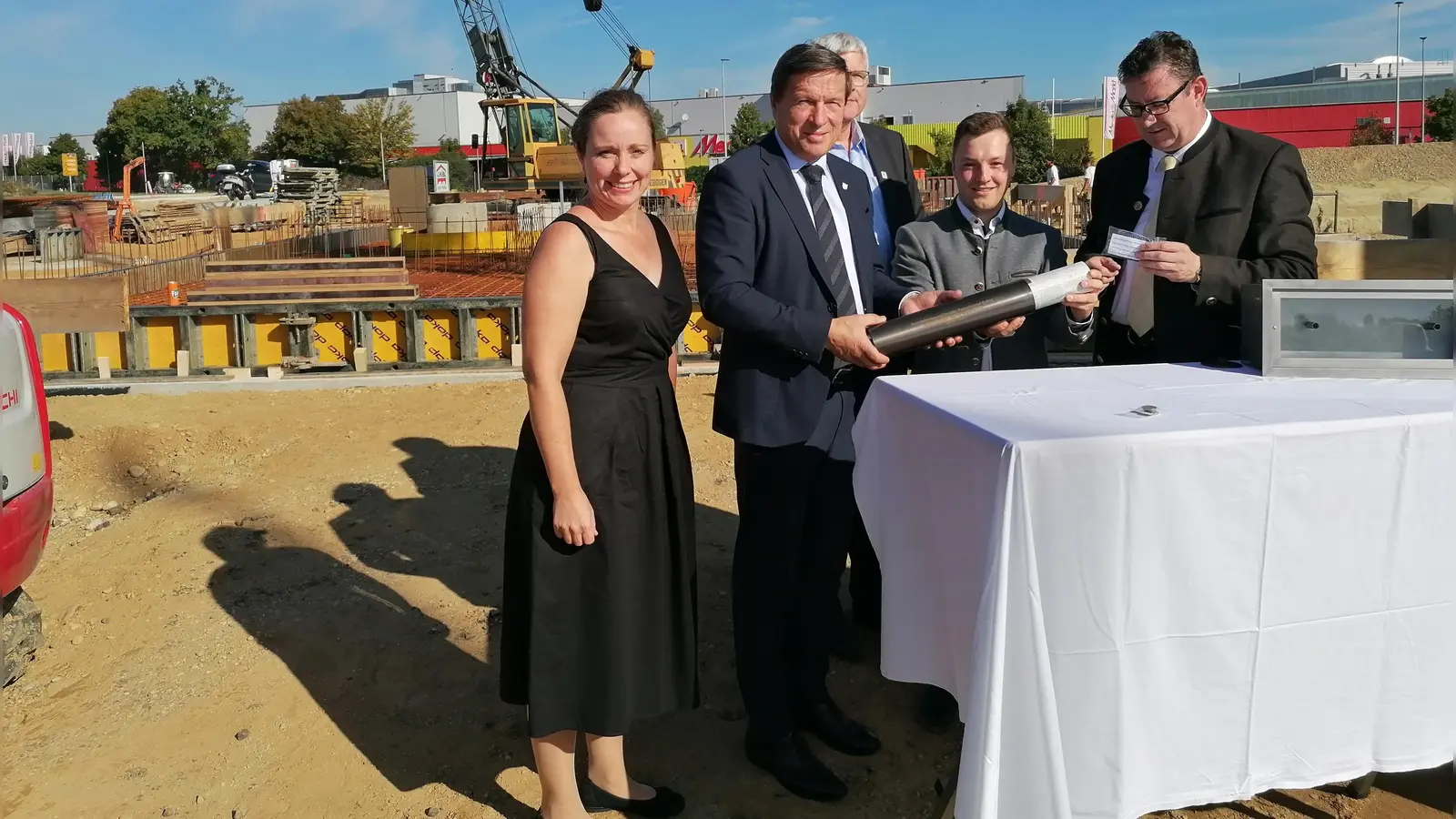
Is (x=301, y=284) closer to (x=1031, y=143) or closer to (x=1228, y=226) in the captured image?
(x=1228, y=226)

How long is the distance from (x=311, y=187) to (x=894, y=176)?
3363 cm

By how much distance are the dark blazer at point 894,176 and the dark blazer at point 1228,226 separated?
1.01 m

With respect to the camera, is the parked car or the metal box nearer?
the metal box

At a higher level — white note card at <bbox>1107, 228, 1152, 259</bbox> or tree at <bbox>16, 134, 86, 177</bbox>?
tree at <bbox>16, 134, 86, 177</bbox>

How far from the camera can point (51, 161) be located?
2788 inches

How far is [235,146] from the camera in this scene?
65.4 m

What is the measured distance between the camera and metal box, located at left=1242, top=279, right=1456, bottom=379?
2.61 meters

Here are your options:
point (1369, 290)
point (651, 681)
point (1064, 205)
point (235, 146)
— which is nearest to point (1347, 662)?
point (1369, 290)

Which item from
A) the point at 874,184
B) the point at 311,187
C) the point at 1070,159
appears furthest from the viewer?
the point at 1070,159

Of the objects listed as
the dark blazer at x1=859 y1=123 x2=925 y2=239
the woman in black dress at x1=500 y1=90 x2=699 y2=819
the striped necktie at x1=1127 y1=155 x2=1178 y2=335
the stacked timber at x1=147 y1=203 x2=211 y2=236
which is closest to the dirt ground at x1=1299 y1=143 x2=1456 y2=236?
the dark blazer at x1=859 y1=123 x2=925 y2=239

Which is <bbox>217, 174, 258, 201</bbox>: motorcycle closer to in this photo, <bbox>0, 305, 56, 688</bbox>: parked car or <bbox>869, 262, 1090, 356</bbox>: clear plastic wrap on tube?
<bbox>0, 305, 56, 688</bbox>: parked car

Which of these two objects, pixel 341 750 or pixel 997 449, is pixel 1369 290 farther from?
pixel 341 750

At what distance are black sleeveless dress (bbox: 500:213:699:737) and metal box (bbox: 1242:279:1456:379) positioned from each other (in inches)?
62.8

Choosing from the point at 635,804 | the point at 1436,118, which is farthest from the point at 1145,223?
the point at 1436,118
